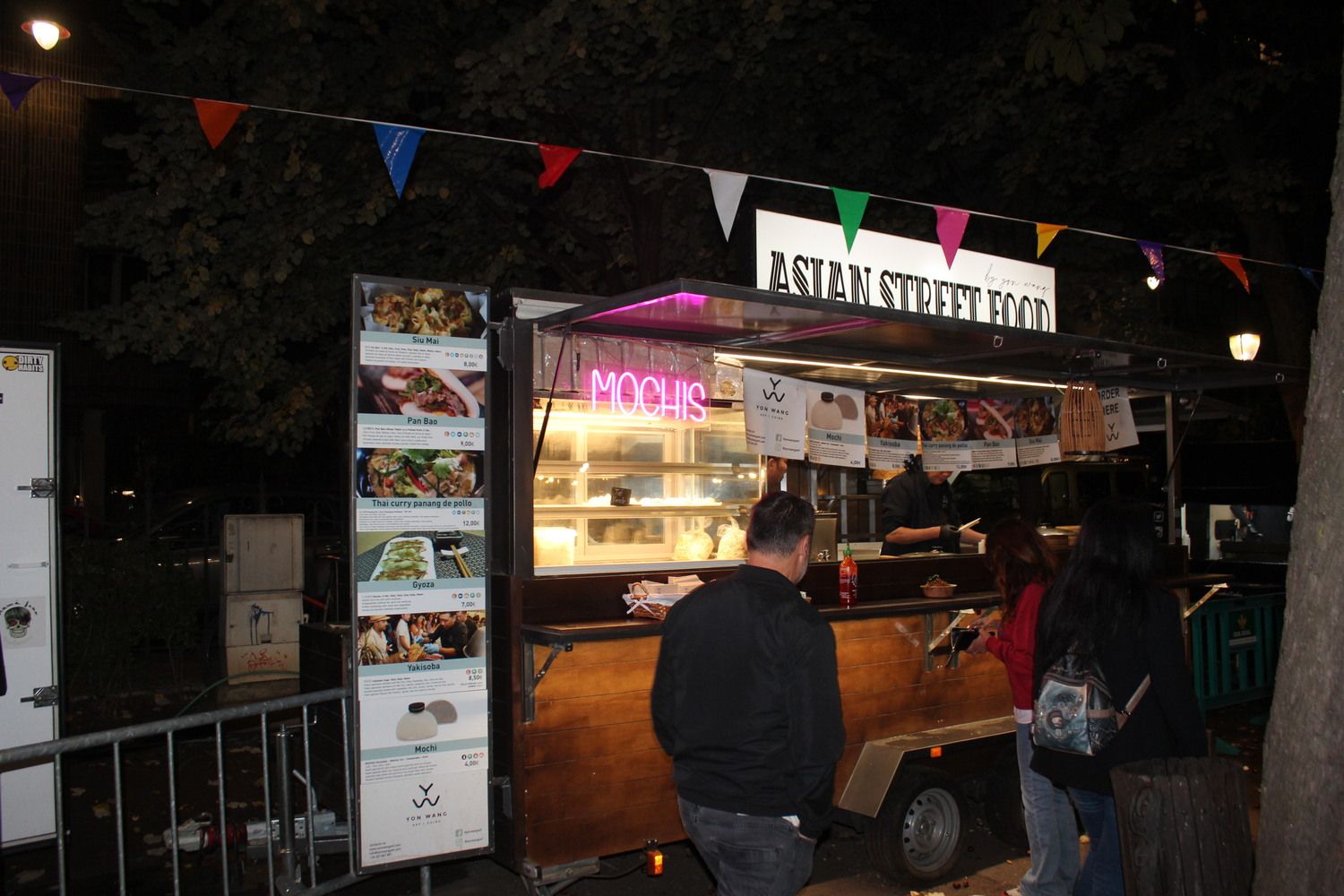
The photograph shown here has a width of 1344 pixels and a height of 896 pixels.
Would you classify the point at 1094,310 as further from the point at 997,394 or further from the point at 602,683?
the point at 602,683

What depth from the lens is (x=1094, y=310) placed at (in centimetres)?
1262

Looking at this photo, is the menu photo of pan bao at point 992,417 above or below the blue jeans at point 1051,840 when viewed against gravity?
above

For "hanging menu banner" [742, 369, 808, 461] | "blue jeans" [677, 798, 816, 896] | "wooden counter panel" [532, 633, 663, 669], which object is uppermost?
"hanging menu banner" [742, 369, 808, 461]

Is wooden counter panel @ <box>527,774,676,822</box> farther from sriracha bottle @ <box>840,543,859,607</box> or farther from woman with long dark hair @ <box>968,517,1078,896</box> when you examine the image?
woman with long dark hair @ <box>968,517,1078,896</box>

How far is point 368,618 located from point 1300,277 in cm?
1482

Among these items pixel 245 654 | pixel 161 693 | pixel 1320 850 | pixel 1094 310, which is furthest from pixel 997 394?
pixel 161 693

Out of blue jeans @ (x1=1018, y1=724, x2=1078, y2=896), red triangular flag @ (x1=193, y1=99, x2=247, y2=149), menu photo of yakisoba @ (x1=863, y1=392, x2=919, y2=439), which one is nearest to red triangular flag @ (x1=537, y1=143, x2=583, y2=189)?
red triangular flag @ (x1=193, y1=99, x2=247, y2=149)

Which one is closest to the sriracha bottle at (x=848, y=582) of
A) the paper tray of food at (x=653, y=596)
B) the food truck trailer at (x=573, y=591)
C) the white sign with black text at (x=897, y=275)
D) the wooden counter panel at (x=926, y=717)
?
the food truck trailer at (x=573, y=591)

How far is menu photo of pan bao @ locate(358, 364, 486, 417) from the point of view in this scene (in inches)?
207

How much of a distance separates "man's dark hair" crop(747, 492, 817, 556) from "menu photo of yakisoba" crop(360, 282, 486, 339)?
8.61 feet

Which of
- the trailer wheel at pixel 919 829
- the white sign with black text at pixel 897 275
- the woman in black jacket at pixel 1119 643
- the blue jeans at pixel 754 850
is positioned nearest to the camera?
the blue jeans at pixel 754 850

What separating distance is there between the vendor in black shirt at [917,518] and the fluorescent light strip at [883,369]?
1.01 m

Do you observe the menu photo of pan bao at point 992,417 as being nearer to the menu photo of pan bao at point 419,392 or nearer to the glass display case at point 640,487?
the glass display case at point 640,487

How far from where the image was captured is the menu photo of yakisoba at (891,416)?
331 inches
